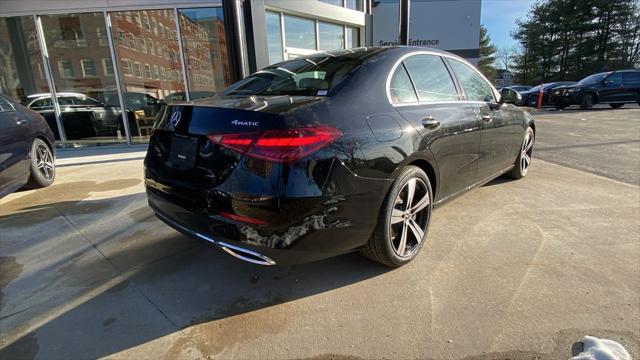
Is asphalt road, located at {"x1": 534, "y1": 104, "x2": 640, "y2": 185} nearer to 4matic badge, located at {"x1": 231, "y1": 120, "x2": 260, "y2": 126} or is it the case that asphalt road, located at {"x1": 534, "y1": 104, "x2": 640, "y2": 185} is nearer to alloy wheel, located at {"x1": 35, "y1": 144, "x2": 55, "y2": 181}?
4matic badge, located at {"x1": 231, "y1": 120, "x2": 260, "y2": 126}

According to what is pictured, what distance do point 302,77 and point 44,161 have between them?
4350 millimetres

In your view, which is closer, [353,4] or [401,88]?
[401,88]

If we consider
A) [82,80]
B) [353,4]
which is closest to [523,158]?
[82,80]

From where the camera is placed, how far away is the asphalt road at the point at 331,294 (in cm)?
199

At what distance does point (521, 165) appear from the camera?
4887 millimetres

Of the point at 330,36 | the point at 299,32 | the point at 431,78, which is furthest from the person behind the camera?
the point at 330,36

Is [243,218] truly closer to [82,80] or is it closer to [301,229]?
[301,229]

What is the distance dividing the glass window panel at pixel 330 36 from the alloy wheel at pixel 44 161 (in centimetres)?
825

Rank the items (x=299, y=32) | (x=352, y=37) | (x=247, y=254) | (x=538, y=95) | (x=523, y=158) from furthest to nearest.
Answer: (x=538, y=95)
(x=352, y=37)
(x=299, y=32)
(x=523, y=158)
(x=247, y=254)

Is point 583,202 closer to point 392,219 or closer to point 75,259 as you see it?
point 392,219

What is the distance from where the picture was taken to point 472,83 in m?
3.67

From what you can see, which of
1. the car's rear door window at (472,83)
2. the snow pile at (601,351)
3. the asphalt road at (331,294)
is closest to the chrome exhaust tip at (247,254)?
the asphalt road at (331,294)

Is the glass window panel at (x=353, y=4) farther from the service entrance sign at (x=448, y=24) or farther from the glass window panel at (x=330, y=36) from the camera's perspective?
the service entrance sign at (x=448, y=24)

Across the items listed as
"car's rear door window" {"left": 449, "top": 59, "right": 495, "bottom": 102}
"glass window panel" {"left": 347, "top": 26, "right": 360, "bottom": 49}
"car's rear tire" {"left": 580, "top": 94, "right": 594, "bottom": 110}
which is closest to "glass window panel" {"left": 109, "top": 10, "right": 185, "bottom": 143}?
"glass window panel" {"left": 347, "top": 26, "right": 360, "bottom": 49}
